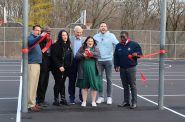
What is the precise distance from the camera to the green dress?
1188 centimetres

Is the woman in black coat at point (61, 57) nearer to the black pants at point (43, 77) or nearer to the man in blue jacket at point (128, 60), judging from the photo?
the black pants at point (43, 77)

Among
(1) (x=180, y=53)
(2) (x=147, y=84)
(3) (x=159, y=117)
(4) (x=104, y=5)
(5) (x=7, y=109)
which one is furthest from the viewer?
(4) (x=104, y=5)

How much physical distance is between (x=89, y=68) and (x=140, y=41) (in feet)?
91.0

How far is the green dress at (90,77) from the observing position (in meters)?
11.9

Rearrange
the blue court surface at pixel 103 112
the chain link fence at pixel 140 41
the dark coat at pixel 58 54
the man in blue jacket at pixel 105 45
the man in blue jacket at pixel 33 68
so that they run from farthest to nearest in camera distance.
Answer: the chain link fence at pixel 140 41 → the man in blue jacket at pixel 105 45 → the dark coat at pixel 58 54 → the man in blue jacket at pixel 33 68 → the blue court surface at pixel 103 112

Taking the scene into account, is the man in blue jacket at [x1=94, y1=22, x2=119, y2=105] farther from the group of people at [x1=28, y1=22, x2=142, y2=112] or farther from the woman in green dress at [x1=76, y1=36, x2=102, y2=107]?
the woman in green dress at [x1=76, y1=36, x2=102, y2=107]

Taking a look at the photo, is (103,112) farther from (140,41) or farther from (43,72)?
(140,41)

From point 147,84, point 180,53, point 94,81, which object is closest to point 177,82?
point 147,84

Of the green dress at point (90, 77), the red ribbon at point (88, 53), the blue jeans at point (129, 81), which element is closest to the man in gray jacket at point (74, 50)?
the green dress at point (90, 77)

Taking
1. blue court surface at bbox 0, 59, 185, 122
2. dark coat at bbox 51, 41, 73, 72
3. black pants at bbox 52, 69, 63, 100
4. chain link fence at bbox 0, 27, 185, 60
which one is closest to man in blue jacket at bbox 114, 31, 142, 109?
blue court surface at bbox 0, 59, 185, 122

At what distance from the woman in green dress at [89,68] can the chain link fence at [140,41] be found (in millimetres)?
25165

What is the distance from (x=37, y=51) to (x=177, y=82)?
9.36 metres

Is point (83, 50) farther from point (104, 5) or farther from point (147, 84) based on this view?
point (104, 5)

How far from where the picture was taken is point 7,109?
11.6m
